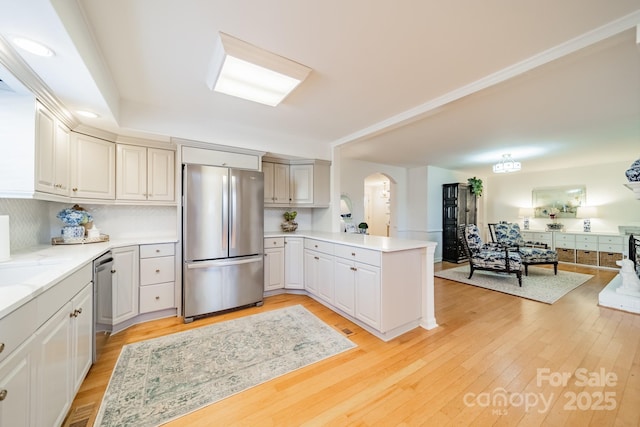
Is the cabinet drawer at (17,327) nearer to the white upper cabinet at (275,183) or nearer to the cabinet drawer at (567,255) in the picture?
the white upper cabinet at (275,183)

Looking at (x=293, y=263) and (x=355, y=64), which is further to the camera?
(x=293, y=263)

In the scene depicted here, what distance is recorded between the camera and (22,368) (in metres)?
1.00

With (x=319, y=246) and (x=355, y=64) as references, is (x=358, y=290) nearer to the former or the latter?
(x=319, y=246)

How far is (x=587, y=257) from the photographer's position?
565cm

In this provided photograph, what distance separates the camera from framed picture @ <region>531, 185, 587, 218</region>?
591 centimetres

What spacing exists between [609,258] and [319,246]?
6.87m

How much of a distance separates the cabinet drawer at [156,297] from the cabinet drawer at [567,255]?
849 cm

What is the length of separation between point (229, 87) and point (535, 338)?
385 cm

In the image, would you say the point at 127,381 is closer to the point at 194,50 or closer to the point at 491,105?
the point at 194,50

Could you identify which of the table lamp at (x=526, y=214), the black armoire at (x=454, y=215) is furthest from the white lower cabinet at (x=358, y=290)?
Result: the table lamp at (x=526, y=214)

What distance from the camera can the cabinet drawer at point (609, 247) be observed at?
17.0 feet

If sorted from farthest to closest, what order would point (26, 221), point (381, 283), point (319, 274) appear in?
point (319, 274) → point (381, 283) → point (26, 221)

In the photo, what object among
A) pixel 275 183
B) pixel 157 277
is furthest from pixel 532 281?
pixel 157 277

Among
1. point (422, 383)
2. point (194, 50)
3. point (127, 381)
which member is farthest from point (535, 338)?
point (194, 50)
